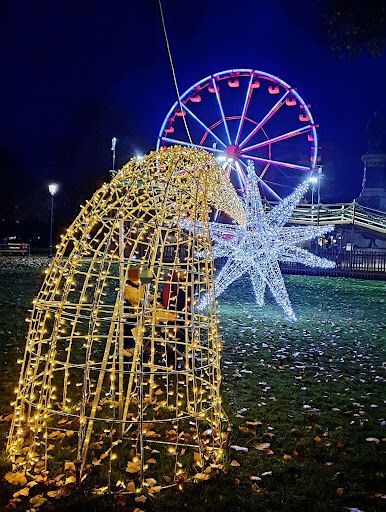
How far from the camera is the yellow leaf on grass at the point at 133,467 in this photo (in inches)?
168

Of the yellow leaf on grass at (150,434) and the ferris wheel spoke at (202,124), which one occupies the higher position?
the ferris wheel spoke at (202,124)

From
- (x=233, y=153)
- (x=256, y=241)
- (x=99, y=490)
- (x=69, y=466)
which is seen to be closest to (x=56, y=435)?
(x=69, y=466)

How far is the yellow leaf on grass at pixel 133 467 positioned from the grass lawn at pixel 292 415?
0.40 metres

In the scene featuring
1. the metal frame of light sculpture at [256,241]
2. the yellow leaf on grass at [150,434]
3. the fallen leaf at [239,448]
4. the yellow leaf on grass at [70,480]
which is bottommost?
the yellow leaf on grass at [70,480]

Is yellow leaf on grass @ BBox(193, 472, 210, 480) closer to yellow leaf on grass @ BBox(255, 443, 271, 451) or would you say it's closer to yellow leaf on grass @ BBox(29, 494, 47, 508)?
yellow leaf on grass @ BBox(255, 443, 271, 451)

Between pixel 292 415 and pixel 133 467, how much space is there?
2.13 metres

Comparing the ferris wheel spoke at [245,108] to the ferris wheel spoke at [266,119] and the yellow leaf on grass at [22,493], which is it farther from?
the yellow leaf on grass at [22,493]

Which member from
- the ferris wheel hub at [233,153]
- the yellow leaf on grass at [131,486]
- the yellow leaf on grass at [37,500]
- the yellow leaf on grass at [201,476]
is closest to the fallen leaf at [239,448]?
the yellow leaf on grass at [201,476]

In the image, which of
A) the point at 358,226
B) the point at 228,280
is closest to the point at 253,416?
the point at 228,280

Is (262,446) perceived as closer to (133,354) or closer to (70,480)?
(133,354)

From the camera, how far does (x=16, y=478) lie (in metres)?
4.07

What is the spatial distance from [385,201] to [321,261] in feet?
113

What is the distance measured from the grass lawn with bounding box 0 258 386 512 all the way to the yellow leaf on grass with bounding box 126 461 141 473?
0.40m

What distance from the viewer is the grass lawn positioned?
3.96m
